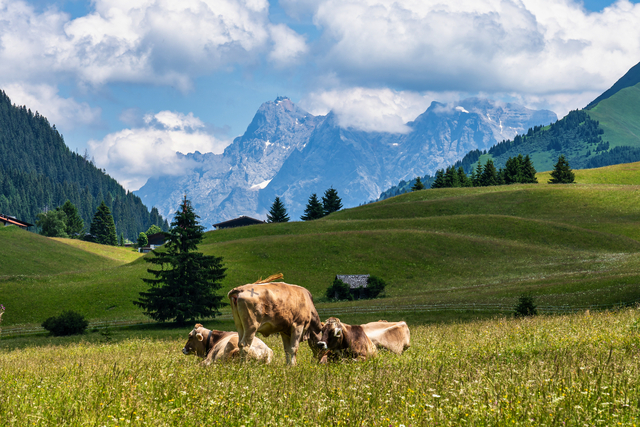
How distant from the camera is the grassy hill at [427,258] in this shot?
159 feet

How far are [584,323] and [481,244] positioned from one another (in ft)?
218

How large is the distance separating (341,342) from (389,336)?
12.4 feet

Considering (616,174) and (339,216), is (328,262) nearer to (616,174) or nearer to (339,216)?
(339,216)

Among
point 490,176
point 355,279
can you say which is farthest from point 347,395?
point 490,176

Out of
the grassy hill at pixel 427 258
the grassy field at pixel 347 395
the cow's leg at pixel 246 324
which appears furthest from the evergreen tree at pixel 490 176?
the cow's leg at pixel 246 324

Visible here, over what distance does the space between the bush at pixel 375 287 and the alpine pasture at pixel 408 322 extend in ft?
4.22

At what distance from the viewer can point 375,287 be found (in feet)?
205

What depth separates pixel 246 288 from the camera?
1063cm

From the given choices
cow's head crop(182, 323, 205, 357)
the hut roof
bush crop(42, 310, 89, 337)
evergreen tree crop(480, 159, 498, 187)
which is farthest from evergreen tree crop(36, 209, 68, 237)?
cow's head crop(182, 323, 205, 357)

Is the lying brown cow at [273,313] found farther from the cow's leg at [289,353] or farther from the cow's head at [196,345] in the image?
the cow's head at [196,345]

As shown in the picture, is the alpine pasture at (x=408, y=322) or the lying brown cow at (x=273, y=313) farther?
the lying brown cow at (x=273, y=313)

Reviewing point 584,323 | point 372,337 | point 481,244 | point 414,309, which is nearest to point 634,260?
point 481,244

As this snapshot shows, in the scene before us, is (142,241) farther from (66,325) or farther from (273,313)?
(273,313)

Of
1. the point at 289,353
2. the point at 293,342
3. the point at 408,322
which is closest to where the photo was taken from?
the point at 293,342
